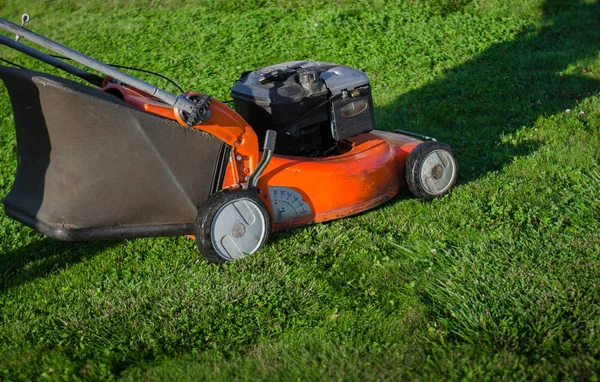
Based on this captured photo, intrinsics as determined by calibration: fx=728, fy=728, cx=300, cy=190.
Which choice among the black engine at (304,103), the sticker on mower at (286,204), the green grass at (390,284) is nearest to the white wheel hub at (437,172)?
the green grass at (390,284)

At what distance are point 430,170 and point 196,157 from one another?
1633 millimetres

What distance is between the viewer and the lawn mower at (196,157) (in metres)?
3.54

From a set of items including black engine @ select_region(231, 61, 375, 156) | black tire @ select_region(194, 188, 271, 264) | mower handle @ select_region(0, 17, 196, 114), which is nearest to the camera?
mower handle @ select_region(0, 17, 196, 114)

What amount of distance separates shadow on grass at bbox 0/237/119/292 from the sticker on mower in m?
1.03

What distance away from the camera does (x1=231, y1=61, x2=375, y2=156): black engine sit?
430 centimetres

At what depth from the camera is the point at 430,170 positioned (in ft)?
15.4

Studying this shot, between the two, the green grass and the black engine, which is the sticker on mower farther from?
the black engine

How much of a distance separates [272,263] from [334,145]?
1091mm

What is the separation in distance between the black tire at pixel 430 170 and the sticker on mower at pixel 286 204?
799mm

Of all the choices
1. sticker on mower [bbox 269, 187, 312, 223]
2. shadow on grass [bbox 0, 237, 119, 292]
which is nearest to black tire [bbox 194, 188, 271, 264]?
sticker on mower [bbox 269, 187, 312, 223]

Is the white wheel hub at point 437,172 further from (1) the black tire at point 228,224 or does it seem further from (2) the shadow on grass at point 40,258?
(2) the shadow on grass at point 40,258

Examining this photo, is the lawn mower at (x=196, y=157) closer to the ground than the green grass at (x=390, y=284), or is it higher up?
higher up

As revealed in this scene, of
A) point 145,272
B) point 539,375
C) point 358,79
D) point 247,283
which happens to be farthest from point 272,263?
point 539,375

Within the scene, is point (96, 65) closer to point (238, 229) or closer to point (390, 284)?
point (238, 229)
